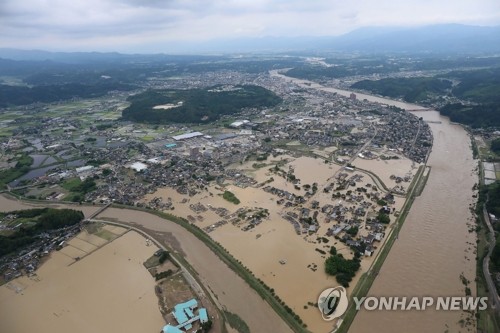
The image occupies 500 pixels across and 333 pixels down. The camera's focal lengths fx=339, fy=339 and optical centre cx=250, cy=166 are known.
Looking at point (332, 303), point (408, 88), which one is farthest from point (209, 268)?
point (408, 88)

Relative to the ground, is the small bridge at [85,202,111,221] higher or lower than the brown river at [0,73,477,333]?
higher

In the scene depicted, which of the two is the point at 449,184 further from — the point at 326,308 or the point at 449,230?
the point at 326,308

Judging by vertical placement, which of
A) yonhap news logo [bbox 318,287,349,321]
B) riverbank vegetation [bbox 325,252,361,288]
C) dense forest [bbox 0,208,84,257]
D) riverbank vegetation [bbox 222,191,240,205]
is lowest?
yonhap news logo [bbox 318,287,349,321]

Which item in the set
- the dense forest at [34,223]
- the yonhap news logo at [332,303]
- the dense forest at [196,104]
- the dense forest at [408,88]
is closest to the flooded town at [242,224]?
the dense forest at [34,223]

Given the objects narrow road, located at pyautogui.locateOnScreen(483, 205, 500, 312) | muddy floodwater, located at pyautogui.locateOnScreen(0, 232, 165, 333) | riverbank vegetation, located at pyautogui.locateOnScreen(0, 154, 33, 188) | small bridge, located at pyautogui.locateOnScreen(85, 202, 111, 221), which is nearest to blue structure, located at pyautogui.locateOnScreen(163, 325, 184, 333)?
muddy floodwater, located at pyautogui.locateOnScreen(0, 232, 165, 333)

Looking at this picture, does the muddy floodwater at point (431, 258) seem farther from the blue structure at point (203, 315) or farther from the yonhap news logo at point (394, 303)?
the blue structure at point (203, 315)

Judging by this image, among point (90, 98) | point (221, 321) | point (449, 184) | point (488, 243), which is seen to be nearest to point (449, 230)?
point (488, 243)

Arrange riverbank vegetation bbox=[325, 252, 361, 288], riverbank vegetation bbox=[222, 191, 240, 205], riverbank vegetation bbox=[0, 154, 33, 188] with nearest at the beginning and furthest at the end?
riverbank vegetation bbox=[325, 252, 361, 288]
riverbank vegetation bbox=[222, 191, 240, 205]
riverbank vegetation bbox=[0, 154, 33, 188]

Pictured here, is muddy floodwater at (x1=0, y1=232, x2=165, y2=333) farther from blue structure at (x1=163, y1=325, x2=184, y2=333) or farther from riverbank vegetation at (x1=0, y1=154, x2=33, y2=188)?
riverbank vegetation at (x1=0, y1=154, x2=33, y2=188)
